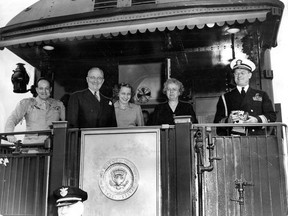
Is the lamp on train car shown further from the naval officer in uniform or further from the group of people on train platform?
the naval officer in uniform

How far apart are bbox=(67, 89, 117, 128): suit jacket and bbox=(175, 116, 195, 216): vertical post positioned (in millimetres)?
1231

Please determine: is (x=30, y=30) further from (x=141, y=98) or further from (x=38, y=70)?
(x=141, y=98)

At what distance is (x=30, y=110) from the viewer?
6.53 m

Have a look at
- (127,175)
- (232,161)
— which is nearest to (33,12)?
(127,175)

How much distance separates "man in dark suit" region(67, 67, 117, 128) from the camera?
Answer: 5871mm

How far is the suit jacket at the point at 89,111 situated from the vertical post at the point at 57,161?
1.23 feet

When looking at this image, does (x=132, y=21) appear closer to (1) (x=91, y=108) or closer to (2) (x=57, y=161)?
(1) (x=91, y=108)

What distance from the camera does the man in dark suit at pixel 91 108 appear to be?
19.3ft

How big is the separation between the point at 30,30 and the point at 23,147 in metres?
1.94

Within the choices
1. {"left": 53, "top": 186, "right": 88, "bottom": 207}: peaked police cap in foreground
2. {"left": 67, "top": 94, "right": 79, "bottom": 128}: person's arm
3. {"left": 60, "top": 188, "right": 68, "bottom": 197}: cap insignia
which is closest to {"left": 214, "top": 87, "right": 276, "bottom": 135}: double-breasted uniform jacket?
{"left": 67, "top": 94, "right": 79, "bottom": 128}: person's arm

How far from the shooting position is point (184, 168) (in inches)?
198

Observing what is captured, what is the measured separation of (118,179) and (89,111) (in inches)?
46.7

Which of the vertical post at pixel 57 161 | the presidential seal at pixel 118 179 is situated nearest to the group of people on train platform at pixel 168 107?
the vertical post at pixel 57 161

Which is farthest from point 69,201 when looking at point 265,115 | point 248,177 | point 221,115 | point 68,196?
point 265,115
